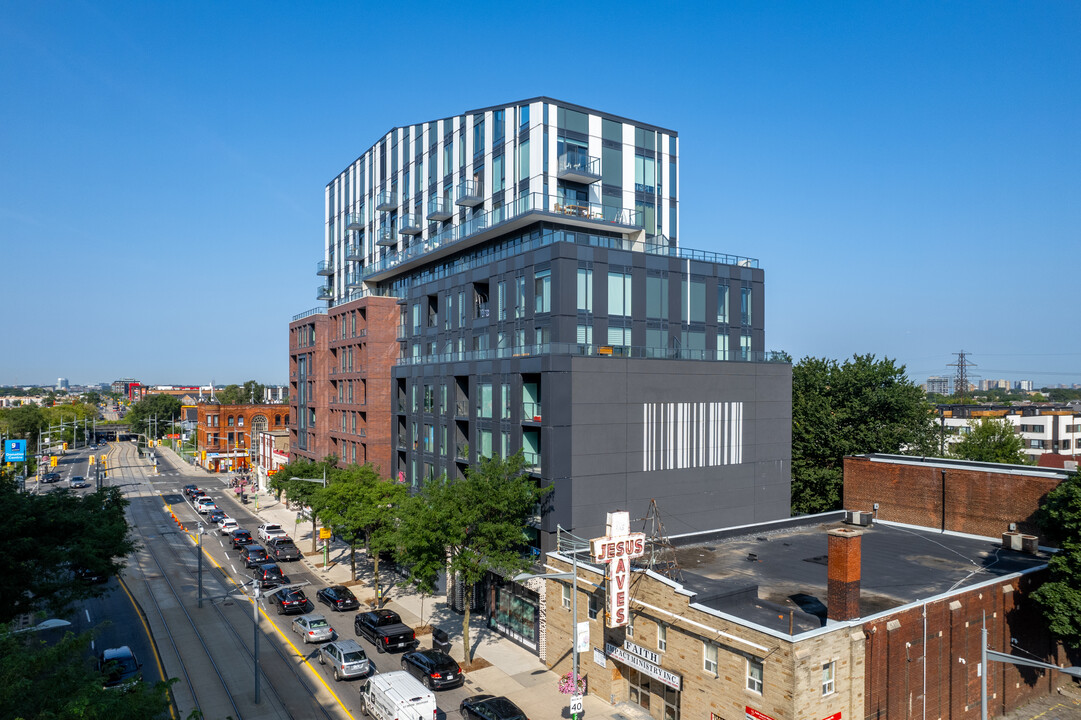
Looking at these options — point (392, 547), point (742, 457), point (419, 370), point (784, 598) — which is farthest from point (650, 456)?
point (419, 370)

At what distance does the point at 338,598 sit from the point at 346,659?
12.3m

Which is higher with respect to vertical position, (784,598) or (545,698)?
(784,598)

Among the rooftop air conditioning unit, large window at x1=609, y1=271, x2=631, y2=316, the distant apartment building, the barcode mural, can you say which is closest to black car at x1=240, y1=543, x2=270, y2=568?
the distant apartment building

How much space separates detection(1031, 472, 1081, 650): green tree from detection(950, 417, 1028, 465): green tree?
38219mm

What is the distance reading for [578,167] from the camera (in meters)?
48.5

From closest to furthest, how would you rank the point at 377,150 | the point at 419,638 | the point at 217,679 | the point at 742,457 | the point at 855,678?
the point at 855,678
the point at 217,679
the point at 419,638
the point at 742,457
the point at 377,150

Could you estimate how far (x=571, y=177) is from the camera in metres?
48.4

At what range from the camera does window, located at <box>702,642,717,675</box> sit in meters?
25.1

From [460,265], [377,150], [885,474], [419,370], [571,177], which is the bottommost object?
[885,474]

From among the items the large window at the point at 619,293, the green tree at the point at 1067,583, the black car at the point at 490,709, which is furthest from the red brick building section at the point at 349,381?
the green tree at the point at 1067,583

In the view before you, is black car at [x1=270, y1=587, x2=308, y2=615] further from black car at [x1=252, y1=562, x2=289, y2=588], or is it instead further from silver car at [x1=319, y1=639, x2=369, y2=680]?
silver car at [x1=319, y1=639, x2=369, y2=680]

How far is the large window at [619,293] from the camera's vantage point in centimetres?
4162

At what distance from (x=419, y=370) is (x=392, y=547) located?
16.5m

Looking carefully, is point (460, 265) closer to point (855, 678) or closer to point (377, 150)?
point (377, 150)
